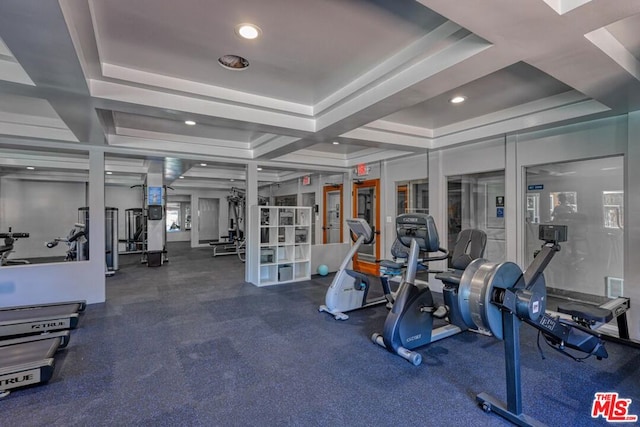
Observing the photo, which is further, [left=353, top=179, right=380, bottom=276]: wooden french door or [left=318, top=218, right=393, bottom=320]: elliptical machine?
[left=353, top=179, right=380, bottom=276]: wooden french door

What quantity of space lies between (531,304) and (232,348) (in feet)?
8.71

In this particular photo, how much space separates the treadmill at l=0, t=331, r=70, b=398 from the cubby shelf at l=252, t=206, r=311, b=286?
10.9 feet

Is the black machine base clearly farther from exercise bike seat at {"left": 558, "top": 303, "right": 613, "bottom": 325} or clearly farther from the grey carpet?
exercise bike seat at {"left": 558, "top": 303, "right": 613, "bottom": 325}

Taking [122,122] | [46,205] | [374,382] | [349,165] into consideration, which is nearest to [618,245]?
A: [374,382]

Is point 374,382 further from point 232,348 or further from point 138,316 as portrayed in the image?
point 138,316

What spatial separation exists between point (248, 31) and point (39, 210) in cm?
1049

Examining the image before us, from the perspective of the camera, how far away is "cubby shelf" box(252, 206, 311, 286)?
237 inches

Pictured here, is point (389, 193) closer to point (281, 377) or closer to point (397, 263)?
point (397, 263)

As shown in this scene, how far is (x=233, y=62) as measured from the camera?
8.83 ft

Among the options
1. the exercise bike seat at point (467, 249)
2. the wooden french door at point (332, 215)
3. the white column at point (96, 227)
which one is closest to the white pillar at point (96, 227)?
the white column at point (96, 227)

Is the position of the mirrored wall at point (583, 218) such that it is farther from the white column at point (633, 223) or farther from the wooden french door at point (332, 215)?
the wooden french door at point (332, 215)

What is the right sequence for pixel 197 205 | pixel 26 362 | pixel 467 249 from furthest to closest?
1. pixel 197 205
2. pixel 467 249
3. pixel 26 362

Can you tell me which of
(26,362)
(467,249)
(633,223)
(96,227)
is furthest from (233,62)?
(633,223)

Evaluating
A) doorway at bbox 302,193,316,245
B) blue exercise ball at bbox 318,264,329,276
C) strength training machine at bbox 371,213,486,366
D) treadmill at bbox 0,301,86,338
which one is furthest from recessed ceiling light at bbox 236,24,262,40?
doorway at bbox 302,193,316,245
